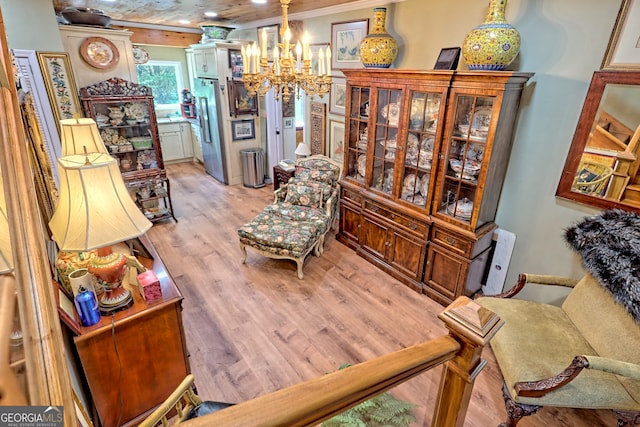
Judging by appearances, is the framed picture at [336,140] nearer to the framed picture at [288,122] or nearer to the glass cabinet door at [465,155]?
the framed picture at [288,122]

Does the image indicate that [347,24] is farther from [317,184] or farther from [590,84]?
[590,84]

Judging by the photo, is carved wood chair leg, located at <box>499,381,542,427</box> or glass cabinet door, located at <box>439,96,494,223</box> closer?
carved wood chair leg, located at <box>499,381,542,427</box>

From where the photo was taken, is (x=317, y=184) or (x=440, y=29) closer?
(x=440, y=29)

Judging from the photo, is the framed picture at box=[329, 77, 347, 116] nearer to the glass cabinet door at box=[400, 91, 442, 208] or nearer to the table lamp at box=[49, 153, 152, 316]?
the glass cabinet door at box=[400, 91, 442, 208]

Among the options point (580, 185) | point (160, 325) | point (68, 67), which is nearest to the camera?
point (160, 325)

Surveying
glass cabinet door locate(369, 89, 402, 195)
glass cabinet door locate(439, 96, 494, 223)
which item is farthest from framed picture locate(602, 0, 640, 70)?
glass cabinet door locate(369, 89, 402, 195)

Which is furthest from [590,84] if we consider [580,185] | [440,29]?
[440,29]

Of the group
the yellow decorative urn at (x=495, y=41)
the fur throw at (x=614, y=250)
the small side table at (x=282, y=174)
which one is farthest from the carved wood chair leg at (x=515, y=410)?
the small side table at (x=282, y=174)

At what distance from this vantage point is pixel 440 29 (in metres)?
2.75

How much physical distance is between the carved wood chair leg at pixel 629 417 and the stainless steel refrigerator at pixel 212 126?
17.9ft

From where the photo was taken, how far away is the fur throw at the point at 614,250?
5.44 feet

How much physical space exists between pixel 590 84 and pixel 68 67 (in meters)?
4.43

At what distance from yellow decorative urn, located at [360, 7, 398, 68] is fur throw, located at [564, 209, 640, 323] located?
203cm

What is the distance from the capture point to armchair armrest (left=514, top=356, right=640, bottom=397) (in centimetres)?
155
